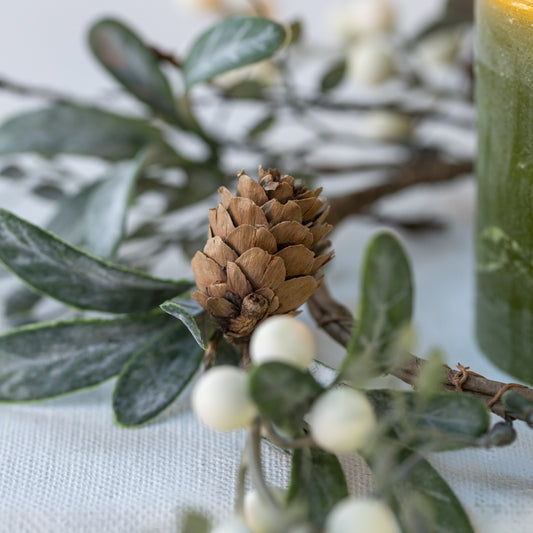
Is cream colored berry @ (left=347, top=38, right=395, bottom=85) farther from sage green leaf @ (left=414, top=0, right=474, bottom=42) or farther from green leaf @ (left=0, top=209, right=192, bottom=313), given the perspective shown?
green leaf @ (left=0, top=209, right=192, bottom=313)

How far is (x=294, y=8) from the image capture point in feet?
2.54

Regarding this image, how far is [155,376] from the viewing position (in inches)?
11.0

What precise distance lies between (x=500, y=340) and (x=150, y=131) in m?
0.21

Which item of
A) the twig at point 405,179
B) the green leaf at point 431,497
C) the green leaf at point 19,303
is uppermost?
the green leaf at point 431,497

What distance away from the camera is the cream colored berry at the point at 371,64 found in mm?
491

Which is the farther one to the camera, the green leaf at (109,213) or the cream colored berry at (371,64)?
the cream colored berry at (371,64)

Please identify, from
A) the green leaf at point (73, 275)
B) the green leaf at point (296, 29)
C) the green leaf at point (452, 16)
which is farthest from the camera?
the green leaf at point (452, 16)

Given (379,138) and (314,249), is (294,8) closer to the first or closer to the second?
(379,138)

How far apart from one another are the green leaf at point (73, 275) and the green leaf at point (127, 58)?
0.14m

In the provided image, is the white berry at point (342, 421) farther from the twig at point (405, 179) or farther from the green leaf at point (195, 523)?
the twig at point (405, 179)

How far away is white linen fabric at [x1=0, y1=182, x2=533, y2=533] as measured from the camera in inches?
9.6

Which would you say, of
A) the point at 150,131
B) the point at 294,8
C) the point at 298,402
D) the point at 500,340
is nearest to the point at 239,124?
the point at 294,8

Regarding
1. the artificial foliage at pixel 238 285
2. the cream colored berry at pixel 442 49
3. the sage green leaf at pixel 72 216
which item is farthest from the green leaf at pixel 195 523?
the cream colored berry at pixel 442 49

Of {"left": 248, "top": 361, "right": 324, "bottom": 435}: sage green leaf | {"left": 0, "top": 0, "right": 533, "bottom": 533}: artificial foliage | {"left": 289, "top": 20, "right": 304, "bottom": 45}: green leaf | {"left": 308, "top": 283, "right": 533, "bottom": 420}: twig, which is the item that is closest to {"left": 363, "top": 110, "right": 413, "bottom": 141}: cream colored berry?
{"left": 0, "top": 0, "right": 533, "bottom": 533}: artificial foliage
